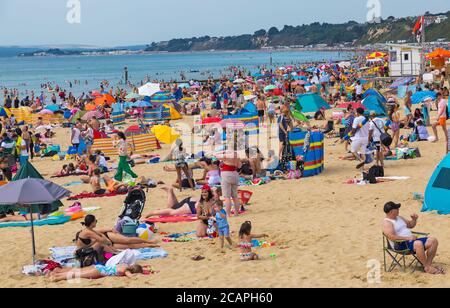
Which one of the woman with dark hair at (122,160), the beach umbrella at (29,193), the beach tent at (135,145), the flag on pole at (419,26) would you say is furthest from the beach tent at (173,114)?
the beach umbrella at (29,193)

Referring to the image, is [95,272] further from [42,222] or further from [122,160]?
[122,160]

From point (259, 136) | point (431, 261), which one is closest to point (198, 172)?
point (259, 136)

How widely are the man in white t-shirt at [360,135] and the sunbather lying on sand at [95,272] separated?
719cm

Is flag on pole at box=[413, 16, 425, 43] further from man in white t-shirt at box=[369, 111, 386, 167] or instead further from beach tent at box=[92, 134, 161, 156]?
man in white t-shirt at box=[369, 111, 386, 167]

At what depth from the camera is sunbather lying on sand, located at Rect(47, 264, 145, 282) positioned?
7.99 m

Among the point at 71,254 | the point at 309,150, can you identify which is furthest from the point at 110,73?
the point at 71,254

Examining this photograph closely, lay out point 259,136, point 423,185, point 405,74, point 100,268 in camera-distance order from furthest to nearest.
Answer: point 405,74 → point 259,136 → point 423,185 → point 100,268

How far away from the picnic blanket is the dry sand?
0.50 feet

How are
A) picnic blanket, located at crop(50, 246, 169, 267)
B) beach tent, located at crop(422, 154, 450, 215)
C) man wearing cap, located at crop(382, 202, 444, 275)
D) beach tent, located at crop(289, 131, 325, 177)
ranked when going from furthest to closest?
beach tent, located at crop(289, 131, 325, 177), beach tent, located at crop(422, 154, 450, 215), picnic blanket, located at crop(50, 246, 169, 267), man wearing cap, located at crop(382, 202, 444, 275)

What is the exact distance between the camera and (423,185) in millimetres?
11930

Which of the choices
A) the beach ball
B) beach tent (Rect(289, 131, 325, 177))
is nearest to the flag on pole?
beach tent (Rect(289, 131, 325, 177))

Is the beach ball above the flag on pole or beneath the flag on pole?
beneath
